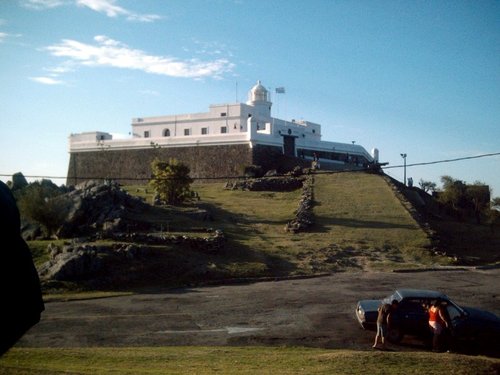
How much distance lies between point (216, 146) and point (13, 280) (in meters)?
50.9

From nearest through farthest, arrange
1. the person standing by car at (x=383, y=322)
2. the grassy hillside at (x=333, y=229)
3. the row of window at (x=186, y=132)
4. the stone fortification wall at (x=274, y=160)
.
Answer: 1. the person standing by car at (x=383, y=322)
2. the grassy hillside at (x=333, y=229)
3. the stone fortification wall at (x=274, y=160)
4. the row of window at (x=186, y=132)

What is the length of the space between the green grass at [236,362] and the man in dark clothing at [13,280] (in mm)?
6713

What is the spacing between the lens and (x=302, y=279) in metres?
22.3

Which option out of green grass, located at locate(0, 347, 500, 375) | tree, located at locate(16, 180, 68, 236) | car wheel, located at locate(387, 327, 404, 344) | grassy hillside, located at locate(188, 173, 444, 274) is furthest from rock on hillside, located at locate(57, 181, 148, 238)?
car wheel, located at locate(387, 327, 404, 344)

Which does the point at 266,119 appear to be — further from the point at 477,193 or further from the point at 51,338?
the point at 51,338

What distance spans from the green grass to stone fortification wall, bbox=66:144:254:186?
39.0 meters

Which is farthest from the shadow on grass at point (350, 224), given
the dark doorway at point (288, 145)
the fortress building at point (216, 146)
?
the dark doorway at point (288, 145)

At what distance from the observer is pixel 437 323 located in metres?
12.3

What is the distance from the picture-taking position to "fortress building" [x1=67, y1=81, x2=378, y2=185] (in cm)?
5166

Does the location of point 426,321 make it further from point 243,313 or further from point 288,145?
point 288,145

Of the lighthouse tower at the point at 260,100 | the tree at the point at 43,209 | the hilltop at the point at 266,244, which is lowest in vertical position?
the hilltop at the point at 266,244

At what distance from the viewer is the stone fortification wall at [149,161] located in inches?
2029

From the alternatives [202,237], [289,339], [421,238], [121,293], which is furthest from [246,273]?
A: [421,238]

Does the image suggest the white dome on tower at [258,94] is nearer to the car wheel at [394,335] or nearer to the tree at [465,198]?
the tree at [465,198]
